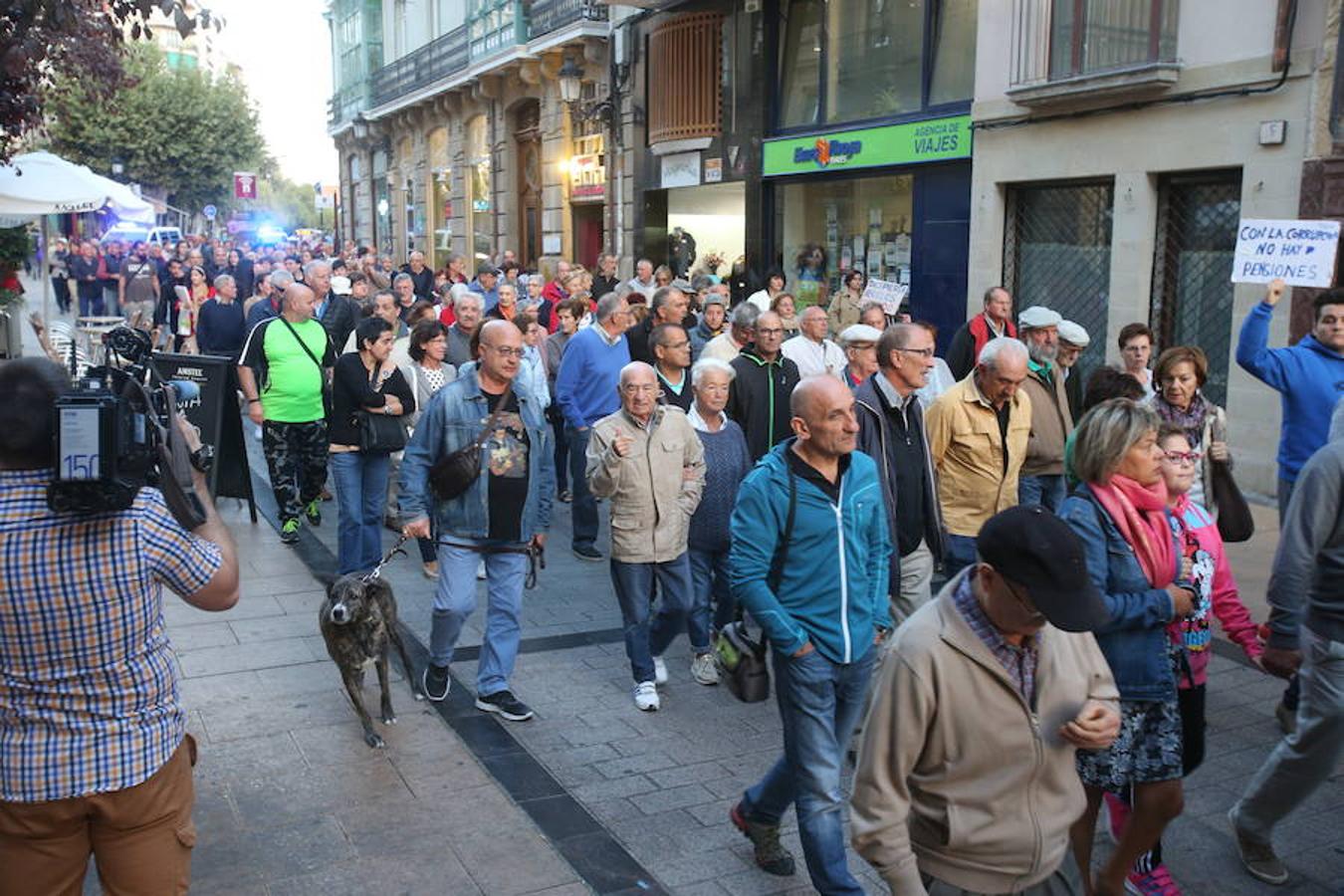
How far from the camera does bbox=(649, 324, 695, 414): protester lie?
7.06 metres

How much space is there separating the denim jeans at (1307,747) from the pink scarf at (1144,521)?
649 mm

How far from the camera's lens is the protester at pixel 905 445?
554 cm

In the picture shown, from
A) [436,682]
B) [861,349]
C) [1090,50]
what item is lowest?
[436,682]

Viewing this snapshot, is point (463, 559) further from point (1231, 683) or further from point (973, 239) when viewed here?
point (973, 239)

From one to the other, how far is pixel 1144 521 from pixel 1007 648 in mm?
1359

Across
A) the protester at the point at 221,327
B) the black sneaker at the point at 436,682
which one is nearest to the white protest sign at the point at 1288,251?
the black sneaker at the point at 436,682

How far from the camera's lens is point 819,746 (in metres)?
4.04

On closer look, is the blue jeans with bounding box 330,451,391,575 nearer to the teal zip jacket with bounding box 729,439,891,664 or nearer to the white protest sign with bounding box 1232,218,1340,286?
the teal zip jacket with bounding box 729,439,891,664

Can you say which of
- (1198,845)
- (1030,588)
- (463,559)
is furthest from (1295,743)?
(463,559)

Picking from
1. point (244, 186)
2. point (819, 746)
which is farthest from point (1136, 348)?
point (244, 186)

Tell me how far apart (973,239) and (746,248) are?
5132 mm

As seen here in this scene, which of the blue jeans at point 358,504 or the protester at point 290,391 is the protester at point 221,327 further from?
the blue jeans at point 358,504

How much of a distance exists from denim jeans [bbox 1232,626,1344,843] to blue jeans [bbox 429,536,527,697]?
10.5ft

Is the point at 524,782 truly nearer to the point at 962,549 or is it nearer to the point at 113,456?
the point at 962,549
